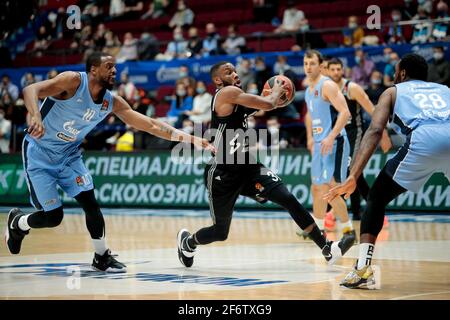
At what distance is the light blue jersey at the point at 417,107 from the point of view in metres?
6.61

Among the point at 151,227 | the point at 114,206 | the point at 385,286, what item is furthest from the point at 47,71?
the point at 385,286

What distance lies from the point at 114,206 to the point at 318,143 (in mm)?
8221

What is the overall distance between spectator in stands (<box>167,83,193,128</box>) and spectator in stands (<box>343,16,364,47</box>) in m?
3.84

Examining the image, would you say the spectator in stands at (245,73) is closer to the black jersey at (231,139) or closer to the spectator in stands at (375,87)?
the spectator in stands at (375,87)

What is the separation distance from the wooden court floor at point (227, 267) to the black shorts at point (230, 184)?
0.61 meters

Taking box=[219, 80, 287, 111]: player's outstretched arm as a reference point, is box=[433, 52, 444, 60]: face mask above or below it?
above

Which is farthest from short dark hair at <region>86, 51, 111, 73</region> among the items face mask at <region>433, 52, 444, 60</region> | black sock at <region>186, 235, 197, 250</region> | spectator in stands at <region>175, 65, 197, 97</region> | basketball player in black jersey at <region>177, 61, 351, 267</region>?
spectator in stands at <region>175, 65, 197, 97</region>

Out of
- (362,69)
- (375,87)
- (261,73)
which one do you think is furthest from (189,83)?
(375,87)

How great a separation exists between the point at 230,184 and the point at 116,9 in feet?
60.6

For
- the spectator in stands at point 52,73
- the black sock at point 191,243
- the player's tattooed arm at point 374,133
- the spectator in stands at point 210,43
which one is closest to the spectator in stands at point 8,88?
the spectator in stands at point 52,73

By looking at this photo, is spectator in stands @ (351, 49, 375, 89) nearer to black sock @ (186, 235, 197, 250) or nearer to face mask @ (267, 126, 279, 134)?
face mask @ (267, 126, 279, 134)

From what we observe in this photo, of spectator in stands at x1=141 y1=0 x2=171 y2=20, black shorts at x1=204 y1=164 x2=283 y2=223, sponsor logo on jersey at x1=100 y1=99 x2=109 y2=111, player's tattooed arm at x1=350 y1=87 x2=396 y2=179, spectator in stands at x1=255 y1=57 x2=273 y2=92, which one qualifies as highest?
spectator in stands at x1=141 y1=0 x2=171 y2=20

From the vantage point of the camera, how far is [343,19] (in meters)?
20.4

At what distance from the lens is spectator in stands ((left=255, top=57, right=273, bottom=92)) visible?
1814 centimetres
